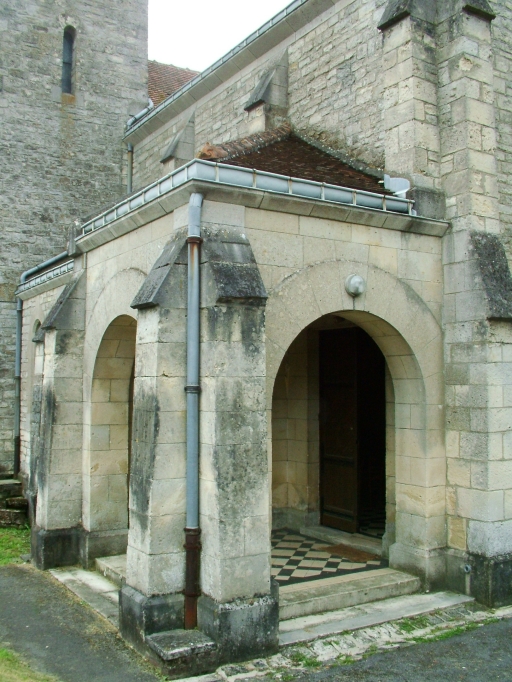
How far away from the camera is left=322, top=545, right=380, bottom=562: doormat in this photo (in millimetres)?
7902

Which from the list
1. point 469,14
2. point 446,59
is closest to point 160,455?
point 446,59

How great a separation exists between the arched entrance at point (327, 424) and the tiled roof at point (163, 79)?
8.97 meters

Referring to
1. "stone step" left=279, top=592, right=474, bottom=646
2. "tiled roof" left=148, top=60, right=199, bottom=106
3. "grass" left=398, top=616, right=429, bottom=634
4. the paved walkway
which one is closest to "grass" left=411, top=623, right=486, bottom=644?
the paved walkway

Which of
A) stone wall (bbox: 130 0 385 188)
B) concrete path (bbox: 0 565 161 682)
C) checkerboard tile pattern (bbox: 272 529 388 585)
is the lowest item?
concrete path (bbox: 0 565 161 682)

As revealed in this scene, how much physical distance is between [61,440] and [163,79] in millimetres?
11504

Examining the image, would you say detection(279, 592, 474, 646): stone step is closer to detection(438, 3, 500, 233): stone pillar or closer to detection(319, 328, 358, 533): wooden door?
detection(319, 328, 358, 533): wooden door

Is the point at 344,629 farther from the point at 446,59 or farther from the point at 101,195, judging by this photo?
the point at 101,195

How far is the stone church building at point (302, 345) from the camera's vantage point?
5578 mm

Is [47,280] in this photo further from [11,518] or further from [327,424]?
[327,424]

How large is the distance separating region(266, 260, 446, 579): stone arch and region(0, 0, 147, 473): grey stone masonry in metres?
8.71

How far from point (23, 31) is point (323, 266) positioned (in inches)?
428

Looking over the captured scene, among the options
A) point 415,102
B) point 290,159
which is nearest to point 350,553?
point 290,159

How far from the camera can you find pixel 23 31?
13.8m

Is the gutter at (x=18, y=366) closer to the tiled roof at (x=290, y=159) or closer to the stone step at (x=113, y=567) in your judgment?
the tiled roof at (x=290, y=159)
